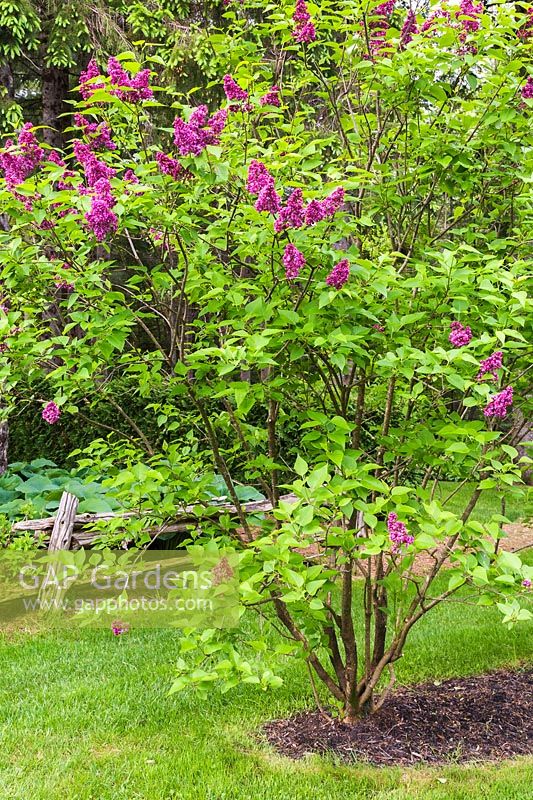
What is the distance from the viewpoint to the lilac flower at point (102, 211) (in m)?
2.27

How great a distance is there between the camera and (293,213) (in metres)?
2.26

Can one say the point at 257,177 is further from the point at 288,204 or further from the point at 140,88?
the point at 140,88

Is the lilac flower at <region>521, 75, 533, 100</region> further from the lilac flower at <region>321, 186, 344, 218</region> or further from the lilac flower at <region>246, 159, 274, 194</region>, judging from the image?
the lilac flower at <region>246, 159, 274, 194</region>

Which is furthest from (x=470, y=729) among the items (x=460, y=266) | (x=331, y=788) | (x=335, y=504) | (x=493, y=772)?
(x=460, y=266)

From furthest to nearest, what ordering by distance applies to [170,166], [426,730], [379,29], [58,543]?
[58,543]
[426,730]
[379,29]
[170,166]

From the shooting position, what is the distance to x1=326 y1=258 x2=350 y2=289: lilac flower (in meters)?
2.37

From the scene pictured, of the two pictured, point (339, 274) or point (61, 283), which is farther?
point (61, 283)

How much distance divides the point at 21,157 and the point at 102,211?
20.7 inches

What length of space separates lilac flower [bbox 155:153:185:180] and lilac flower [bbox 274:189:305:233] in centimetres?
42

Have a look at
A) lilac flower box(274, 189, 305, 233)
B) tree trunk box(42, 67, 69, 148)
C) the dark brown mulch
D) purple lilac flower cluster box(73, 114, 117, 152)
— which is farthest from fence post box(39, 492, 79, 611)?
tree trunk box(42, 67, 69, 148)

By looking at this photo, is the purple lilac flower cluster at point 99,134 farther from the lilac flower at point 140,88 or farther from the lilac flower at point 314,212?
the lilac flower at point 314,212

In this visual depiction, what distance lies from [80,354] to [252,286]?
72cm

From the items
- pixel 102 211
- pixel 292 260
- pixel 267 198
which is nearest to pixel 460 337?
pixel 292 260

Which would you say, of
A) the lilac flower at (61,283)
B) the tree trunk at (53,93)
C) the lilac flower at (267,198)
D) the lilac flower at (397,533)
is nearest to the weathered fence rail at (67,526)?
the lilac flower at (61,283)
